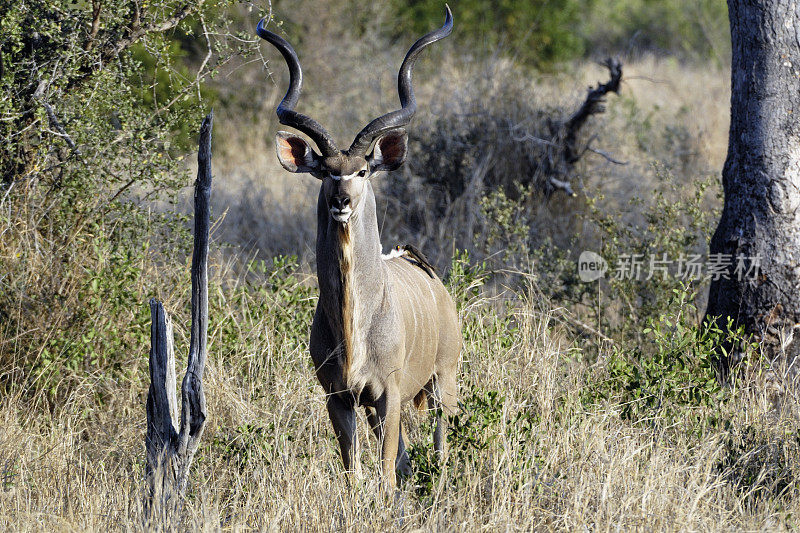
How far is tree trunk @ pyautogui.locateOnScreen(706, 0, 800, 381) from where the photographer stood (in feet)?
16.6

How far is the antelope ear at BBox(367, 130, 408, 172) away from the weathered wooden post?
741 millimetres

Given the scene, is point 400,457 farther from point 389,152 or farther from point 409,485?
point 389,152

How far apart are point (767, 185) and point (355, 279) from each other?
8.34ft

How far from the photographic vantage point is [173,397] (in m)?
3.72

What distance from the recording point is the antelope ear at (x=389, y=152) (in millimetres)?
3951

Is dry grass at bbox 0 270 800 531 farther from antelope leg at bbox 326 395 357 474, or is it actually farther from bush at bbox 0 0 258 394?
bush at bbox 0 0 258 394

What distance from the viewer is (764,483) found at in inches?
166

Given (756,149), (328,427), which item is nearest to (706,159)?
(756,149)

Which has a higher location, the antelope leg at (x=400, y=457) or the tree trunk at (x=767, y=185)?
the tree trunk at (x=767, y=185)

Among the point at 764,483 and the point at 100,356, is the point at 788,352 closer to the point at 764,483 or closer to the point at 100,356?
the point at 764,483

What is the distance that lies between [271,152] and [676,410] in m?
8.34

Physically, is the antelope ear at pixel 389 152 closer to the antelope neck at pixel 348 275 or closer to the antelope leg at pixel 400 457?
the antelope neck at pixel 348 275
